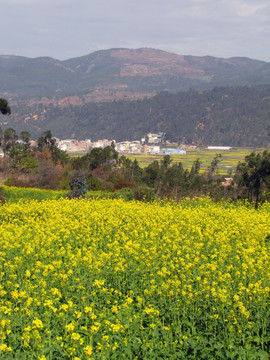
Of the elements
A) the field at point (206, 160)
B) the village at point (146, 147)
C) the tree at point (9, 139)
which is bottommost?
the village at point (146, 147)

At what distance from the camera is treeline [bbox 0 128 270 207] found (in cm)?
2416

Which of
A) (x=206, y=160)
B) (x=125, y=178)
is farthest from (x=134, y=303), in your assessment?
(x=206, y=160)

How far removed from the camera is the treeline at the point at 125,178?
24.2 metres

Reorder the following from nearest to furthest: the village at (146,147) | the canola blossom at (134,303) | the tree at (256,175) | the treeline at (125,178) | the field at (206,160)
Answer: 1. the canola blossom at (134,303)
2. the treeline at (125,178)
3. the tree at (256,175)
4. the field at (206,160)
5. the village at (146,147)

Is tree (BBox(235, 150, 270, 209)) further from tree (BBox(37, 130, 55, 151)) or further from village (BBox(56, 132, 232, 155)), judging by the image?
village (BBox(56, 132, 232, 155))

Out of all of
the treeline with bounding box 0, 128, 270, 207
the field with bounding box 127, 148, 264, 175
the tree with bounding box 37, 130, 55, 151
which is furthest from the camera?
the field with bounding box 127, 148, 264, 175

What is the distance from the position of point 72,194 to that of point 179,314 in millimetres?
16600

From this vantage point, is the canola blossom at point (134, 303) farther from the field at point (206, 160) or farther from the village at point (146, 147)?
the village at point (146, 147)

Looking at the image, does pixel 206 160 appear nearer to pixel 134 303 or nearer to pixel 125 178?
pixel 125 178

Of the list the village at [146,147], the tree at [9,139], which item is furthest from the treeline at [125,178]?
the village at [146,147]

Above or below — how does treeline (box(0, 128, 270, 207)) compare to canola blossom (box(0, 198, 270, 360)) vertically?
below

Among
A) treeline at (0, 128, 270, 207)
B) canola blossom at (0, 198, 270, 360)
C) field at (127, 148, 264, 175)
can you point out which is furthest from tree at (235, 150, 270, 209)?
field at (127, 148, 264, 175)

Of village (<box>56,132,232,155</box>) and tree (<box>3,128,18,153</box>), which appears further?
village (<box>56,132,232,155</box>)

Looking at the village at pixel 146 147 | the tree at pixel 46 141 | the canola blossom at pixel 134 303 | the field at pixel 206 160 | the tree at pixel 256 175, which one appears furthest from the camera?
the village at pixel 146 147
